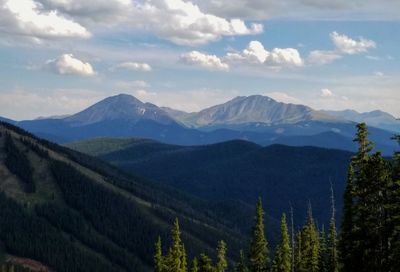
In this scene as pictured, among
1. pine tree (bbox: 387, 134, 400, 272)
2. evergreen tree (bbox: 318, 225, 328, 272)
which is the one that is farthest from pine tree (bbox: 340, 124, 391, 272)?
evergreen tree (bbox: 318, 225, 328, 272)

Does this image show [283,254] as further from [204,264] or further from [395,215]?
[395,215]

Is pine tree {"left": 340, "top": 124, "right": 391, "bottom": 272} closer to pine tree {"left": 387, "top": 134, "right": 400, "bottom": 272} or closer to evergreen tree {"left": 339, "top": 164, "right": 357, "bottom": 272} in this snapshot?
pine tree {"left": 387, "top": 134, "right": 400, "bottom": 272}

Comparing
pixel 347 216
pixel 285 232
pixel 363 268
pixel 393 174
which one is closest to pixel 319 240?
pixel 285 232

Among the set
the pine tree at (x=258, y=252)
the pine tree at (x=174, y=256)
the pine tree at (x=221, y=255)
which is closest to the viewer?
the pine tree at (x=221, y=255)

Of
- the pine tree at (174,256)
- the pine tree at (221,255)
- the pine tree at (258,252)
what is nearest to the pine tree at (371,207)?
the pine tree at (258,252)

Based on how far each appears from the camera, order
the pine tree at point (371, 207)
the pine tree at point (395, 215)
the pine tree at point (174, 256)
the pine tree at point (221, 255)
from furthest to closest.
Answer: the pine tree at point (174, 256) < the pine tree at point (221, 255) < the pine tree at point (371, 207) < the pine tree at point (395, 215)

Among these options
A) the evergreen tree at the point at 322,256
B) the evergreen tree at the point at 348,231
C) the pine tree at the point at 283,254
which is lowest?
the evergreen tree at the point at 322,256

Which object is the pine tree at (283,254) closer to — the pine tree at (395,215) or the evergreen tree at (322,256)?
the evergreen tree at (322,256)

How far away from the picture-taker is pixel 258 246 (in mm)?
72562

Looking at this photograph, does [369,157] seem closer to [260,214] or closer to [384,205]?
[384,205]

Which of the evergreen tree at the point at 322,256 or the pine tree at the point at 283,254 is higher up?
the pine tree at the point at 283,254

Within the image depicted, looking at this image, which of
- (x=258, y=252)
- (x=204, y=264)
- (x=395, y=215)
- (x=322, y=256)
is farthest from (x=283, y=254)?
(x=395, y=215)

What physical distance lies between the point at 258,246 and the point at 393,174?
110 ft

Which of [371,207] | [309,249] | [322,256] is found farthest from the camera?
[322,256]
